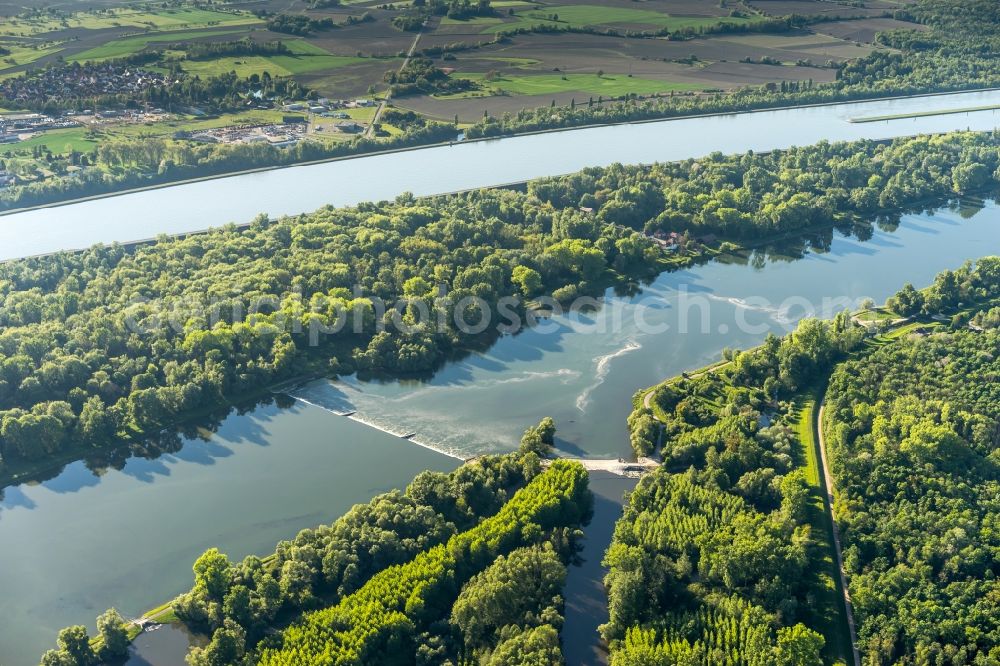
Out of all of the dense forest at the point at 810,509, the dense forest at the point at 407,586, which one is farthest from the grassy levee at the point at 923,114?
the dense forest at the point at 407,586

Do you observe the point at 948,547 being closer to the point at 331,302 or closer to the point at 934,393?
the point at 934,393

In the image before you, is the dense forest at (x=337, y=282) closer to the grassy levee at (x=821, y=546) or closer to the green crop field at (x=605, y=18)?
the grassy levee at (x=821, y=546)

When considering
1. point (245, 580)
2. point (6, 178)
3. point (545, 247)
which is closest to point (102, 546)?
point (245, 580)

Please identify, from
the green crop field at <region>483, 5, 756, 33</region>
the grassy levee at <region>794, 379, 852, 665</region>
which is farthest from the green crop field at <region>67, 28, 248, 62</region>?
the grassy levee at <region>794, 379, 852, 665</region>

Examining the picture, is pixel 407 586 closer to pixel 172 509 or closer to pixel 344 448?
pixel 344 448

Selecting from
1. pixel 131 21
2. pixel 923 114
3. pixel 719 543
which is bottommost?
pixel 719 543

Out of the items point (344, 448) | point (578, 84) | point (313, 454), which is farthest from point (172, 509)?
point (578, 84)
